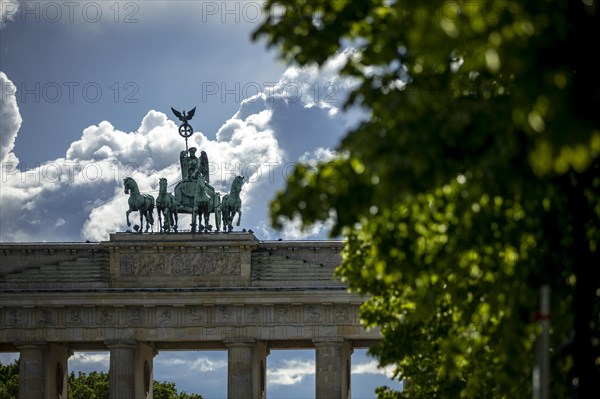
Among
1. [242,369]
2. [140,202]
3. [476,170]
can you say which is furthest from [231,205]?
[476,170]

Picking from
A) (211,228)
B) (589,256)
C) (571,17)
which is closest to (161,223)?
(211,228)

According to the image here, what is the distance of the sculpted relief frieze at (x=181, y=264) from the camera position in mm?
65750

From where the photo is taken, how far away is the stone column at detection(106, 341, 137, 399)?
64438 mm

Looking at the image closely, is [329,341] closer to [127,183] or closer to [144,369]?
[144,369]

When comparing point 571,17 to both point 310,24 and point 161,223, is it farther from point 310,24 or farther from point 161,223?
point 161,223

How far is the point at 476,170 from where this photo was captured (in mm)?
14164

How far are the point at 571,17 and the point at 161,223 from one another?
55.4m

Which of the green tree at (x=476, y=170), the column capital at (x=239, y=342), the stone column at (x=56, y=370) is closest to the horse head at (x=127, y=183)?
the stone column at (x=56, y=370)

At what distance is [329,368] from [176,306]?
9064 millimetres

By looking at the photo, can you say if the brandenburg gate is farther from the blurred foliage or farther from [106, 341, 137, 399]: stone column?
the blurred foliage

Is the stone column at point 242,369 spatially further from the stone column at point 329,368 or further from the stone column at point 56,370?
the stone column at point 56,370

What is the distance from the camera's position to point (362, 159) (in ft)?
45.7

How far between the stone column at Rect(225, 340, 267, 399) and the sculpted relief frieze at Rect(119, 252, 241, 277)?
4.09 meters

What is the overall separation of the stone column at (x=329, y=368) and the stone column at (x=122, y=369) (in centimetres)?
1014
